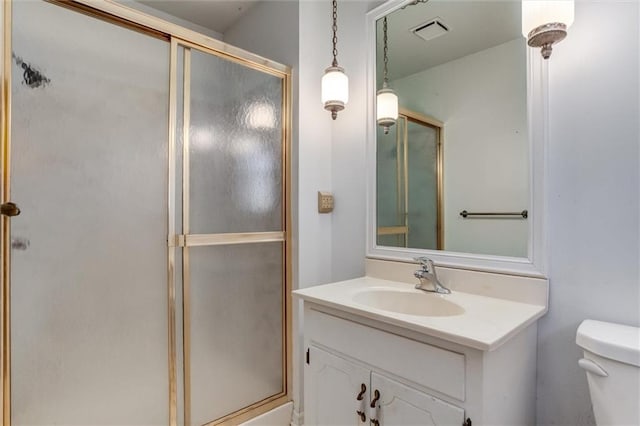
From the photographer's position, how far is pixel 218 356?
5.16ft

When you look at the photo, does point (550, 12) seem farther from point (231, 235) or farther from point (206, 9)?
point (206, 9)

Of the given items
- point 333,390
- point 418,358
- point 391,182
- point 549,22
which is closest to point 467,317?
point 418,358

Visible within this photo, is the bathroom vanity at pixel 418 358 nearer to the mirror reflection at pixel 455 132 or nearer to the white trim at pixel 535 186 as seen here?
the white trim at pixel 535 186

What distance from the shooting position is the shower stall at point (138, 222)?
1138 mm

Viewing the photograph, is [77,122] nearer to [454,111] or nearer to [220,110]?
[220,110]

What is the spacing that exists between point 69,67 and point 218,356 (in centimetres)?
131

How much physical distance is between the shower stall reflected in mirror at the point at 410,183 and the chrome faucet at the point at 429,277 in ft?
0.46

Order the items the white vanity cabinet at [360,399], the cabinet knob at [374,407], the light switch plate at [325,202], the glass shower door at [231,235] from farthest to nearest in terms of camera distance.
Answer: the light switch plate at [325,202] → the glass shower door at [231,235] → the cabinet knob at [374,407] → the white vanity cabinet at [360,399]

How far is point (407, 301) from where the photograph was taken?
1.40 metres

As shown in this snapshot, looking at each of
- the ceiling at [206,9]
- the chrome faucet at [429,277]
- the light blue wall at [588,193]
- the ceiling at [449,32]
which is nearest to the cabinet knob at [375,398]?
the chrome faucet at [429,277]

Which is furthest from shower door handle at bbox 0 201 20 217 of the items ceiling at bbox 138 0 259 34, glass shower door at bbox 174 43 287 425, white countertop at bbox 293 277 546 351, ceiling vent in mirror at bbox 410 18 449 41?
ceiling vent in mirror at bbox 410 18 449 41

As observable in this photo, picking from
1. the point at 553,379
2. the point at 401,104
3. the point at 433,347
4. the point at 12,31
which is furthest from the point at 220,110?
the point at 553,379

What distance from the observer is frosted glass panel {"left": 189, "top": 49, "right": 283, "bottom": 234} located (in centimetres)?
151

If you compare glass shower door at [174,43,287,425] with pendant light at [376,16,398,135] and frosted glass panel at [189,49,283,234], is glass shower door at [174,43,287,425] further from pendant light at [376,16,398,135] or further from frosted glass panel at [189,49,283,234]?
pendant light at [376,16,398,135]
